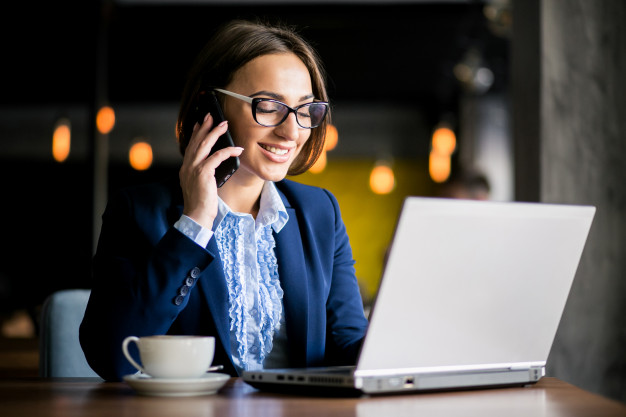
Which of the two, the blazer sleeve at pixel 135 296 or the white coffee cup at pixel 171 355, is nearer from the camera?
the white coffee cup at pixel 171 355

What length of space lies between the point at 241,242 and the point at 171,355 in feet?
2.15

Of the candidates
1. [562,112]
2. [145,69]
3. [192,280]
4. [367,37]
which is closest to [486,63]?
[367,37]

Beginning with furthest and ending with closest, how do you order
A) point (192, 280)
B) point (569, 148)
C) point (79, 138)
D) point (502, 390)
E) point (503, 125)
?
point (79, 138) → point (503, 125) → point (569, 148) → point (192, 280) → point (502, 390)

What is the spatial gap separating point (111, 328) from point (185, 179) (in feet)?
1.12

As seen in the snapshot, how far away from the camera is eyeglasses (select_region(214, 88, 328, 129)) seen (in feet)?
5.58

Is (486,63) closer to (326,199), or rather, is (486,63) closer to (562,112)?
(562,112)

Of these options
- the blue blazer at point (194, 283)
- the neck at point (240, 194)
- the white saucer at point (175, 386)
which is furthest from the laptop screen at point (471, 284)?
the neck at point (240, 194)

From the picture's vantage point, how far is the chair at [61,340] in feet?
5.99

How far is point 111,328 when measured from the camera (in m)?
1.51

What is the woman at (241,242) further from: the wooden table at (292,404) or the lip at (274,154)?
the wooden table at (292,404)

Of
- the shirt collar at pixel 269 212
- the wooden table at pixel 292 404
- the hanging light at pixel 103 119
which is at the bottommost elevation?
the wooden table at pixel 292 404

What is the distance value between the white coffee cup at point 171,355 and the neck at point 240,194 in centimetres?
70

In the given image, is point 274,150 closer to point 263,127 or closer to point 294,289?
point 263,127

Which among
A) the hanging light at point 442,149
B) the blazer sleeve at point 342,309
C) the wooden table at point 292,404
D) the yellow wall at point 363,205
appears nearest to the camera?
the wooden table at point 292,404
